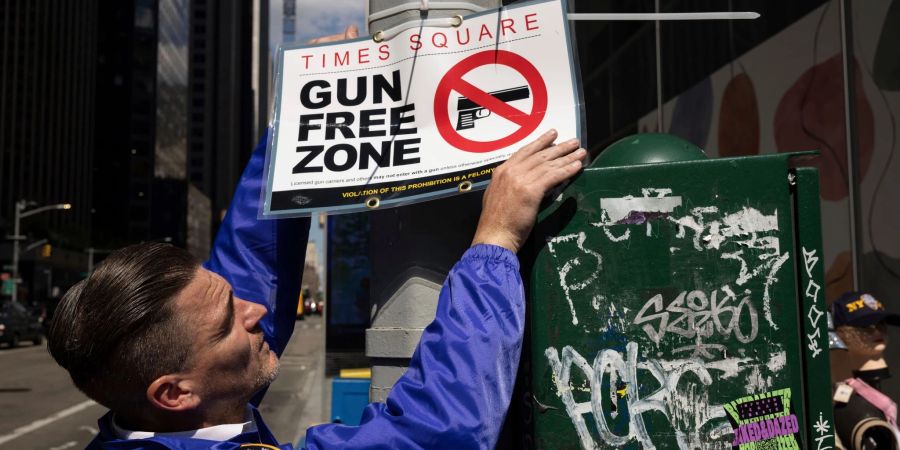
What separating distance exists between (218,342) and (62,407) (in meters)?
15.0

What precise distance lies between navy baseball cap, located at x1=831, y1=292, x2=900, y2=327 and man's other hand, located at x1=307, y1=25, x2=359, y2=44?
3.25 m

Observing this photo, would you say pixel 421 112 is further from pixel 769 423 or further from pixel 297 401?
pixel 297 401

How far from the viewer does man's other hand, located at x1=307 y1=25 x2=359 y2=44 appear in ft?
7.22

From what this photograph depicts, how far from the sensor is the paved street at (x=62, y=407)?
11240 mm

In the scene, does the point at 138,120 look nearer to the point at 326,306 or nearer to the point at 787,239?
the point at 326,306

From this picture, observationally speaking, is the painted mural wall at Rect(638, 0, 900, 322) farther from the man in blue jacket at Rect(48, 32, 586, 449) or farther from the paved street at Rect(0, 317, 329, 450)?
the man in blue jacket at Rect(48, 32, 586, 449)

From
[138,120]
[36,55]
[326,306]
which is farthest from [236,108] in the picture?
[326,306]

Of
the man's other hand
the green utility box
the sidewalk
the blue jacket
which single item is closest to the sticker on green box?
the green utility box

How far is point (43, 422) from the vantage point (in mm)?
12719

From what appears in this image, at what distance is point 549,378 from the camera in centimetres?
190

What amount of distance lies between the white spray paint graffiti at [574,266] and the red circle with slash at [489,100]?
0.28 m

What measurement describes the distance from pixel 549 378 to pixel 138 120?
101002 millimetres

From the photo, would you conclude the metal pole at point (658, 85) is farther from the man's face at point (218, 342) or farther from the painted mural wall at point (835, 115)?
the man's face at point (218, 342)

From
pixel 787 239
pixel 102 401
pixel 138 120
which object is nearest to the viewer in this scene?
pixel 102 401
